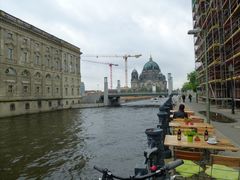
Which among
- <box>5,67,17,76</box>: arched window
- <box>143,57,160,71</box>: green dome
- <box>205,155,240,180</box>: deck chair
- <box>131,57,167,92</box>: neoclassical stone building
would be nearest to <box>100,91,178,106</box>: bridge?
<box>5,67,17,76</box>: arched window

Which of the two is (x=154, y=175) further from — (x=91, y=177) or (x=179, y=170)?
(x=91, y=177)

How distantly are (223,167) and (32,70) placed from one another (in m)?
54.3

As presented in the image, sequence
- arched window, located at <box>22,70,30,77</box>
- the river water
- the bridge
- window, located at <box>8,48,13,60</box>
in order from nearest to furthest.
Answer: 1. the river water
2. window, located at <box>8,48,13,60</box>
3. arched window, located at <box>22,70,30,77</box>
4. the bridge

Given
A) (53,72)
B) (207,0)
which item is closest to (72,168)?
(207,0)

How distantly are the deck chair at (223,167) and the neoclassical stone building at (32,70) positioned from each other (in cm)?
4434

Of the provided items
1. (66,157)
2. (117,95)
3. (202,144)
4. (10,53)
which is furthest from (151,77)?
(202,144)

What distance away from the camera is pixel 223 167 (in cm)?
607

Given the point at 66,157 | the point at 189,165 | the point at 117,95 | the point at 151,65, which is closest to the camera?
the point at 189,165

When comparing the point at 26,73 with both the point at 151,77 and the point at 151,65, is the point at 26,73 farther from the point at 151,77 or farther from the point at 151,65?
the point at 151,65

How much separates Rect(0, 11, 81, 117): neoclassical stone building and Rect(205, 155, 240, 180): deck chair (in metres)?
44.3

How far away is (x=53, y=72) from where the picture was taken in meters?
66.1

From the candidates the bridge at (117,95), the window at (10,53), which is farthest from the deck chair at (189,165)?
the bridge at (117,95)

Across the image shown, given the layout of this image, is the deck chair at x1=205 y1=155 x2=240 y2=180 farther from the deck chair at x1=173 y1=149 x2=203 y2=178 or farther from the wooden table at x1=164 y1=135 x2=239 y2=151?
the wooden table at x1=164 y1=135 x2=239 y2=151

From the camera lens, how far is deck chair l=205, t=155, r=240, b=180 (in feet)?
18.0
